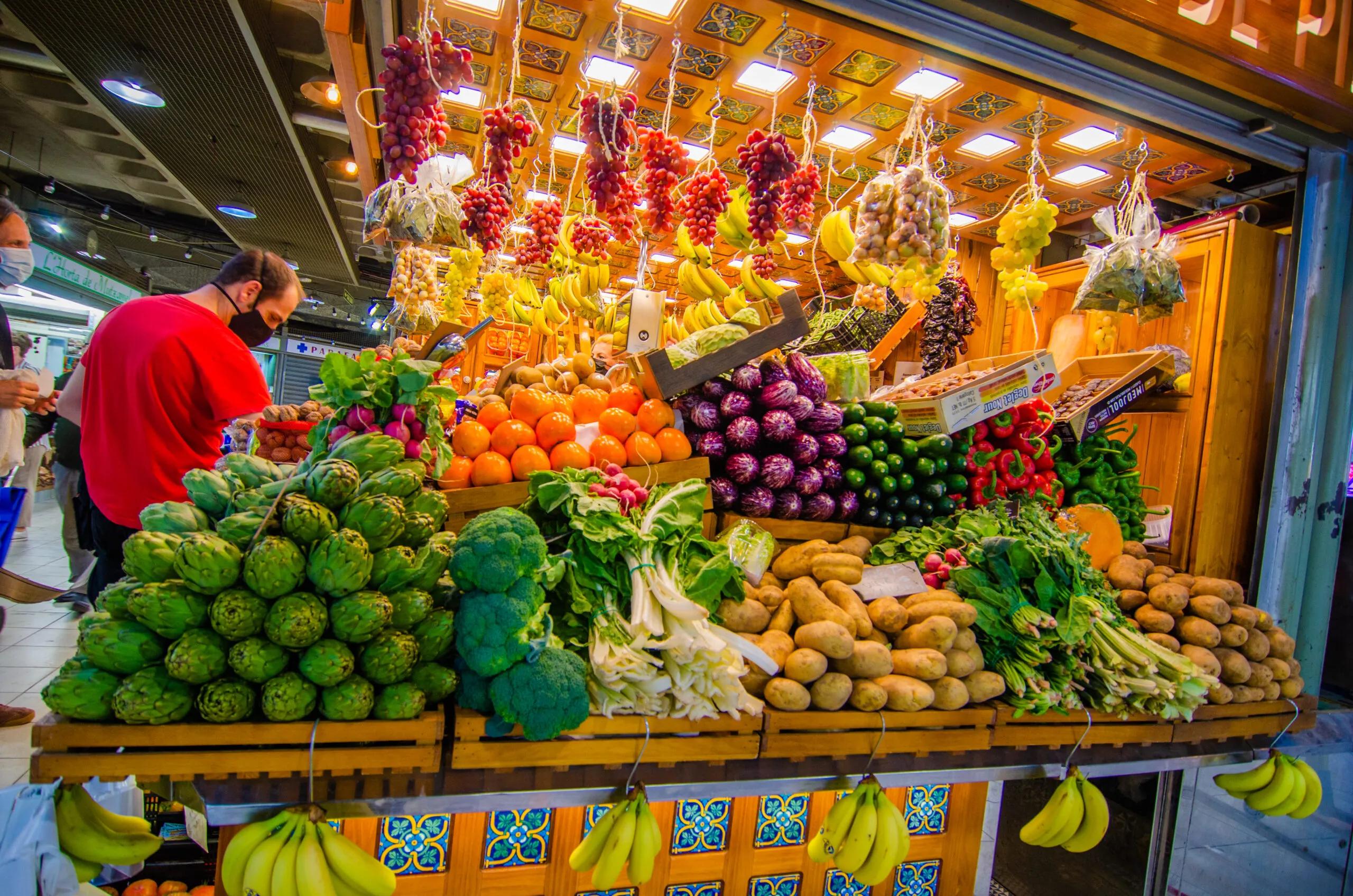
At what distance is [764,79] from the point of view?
3621mm

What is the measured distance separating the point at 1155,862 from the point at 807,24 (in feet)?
12.8

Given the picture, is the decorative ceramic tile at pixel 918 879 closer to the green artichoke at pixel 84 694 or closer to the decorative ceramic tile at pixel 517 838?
the decorative ceramic tile at pixel 517 838

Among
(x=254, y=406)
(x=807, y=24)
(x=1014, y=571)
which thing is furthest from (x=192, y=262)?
(x=1014, y=571)

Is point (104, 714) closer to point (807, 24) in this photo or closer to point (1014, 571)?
point (1014, 571)

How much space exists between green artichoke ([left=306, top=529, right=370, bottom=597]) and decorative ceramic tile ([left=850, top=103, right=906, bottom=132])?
3.56m

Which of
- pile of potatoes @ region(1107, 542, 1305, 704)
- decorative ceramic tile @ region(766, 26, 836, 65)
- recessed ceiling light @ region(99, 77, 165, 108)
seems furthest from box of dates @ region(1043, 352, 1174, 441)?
recessed ceiling light @ region(99, 77, 165, 108)

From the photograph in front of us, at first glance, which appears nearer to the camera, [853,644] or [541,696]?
[541,696]

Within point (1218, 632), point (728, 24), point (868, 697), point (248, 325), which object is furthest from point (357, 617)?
point (728, 24)

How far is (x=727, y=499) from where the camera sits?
→ 7.86ft

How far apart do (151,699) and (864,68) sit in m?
3.61

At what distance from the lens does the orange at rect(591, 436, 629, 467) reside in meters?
2.29

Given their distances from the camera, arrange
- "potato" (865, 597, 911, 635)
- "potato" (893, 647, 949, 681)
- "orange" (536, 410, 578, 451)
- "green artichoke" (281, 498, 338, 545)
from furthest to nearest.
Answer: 1. "orange" (536, 410, 578, 451)
2. "potato" (865, 597, 911, 635)
3. "potato" (893, 647, 949, 681)
4. "green artichoke" (281, 498, 338, 545)

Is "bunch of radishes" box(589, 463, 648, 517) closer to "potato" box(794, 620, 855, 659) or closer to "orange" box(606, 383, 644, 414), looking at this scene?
"orange" box(606, 383, 644, 414)

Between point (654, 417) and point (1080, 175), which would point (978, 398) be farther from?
point (1080, 175)
